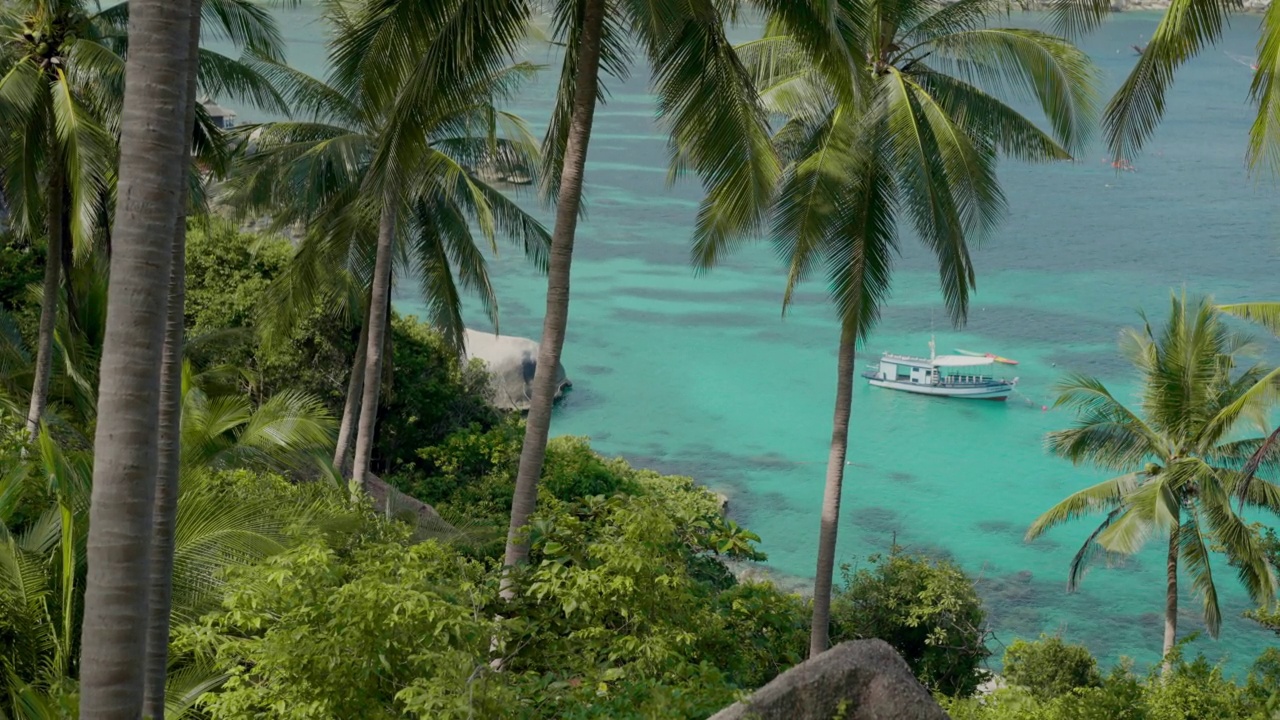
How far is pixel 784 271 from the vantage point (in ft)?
222

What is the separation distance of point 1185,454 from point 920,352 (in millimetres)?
33689

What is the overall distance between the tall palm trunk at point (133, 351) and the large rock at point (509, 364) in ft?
110

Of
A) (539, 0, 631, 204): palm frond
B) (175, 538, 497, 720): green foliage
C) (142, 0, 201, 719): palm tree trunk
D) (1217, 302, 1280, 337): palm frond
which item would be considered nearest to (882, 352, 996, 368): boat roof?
(1217, 302, 1280, 337): palm frond

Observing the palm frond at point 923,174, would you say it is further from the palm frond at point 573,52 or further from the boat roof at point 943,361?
the boat roof at point 943,361

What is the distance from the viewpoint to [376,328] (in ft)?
55.6

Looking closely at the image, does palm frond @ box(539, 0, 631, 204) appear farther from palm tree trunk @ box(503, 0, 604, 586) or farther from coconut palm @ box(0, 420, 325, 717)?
coconut palm @ box(0, 420, 325, 717)

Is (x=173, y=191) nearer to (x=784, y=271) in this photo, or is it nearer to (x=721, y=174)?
(x=721, y=174)

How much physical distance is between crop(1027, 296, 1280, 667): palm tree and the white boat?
27.6 metres

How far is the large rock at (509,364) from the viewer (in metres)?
39.1

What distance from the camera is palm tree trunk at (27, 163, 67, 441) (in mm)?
14156

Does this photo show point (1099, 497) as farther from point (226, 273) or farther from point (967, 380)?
point (967, 380)

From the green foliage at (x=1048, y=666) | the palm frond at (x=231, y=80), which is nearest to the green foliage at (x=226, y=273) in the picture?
the palm frond at (x=231, y=80)

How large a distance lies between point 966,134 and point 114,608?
39.7 ft

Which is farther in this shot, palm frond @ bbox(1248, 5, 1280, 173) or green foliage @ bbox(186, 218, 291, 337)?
green foliage @ bbox(186, 218, 291, 337)
